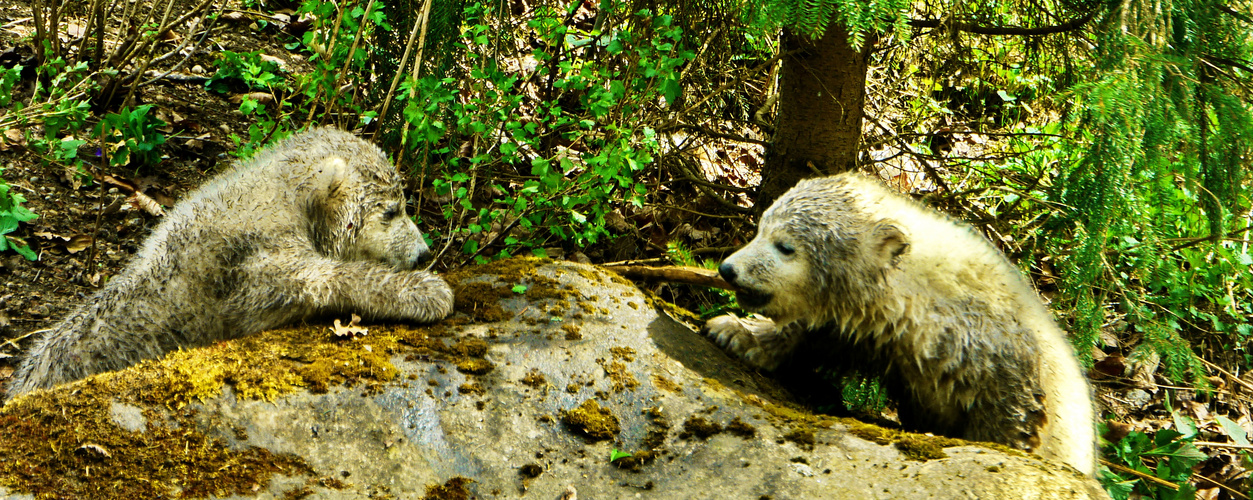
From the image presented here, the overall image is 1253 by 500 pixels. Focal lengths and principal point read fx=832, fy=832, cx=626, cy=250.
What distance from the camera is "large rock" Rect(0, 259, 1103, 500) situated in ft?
8.80

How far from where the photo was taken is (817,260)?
418 cm

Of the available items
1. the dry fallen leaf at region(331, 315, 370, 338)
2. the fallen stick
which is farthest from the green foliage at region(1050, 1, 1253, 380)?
the dry fallen leaf at region(331, 315, 370, 338)

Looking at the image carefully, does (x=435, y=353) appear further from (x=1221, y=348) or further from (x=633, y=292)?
(x=1221, y=348)

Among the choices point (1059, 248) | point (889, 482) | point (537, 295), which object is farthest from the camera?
point (1059, 248)

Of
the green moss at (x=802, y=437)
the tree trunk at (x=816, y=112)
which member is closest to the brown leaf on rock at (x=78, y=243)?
the tree trunk at (x=816, y=112)

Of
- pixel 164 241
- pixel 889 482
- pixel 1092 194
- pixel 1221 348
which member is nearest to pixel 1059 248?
pixel 1092 194

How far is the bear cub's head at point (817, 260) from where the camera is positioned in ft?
13.4

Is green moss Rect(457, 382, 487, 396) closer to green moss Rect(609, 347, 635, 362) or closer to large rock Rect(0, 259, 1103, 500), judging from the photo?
large rock Rect(0, 259, 1103, 500)

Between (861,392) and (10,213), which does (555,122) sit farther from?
(10,213)

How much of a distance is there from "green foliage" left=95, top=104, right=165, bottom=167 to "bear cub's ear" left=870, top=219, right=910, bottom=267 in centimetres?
426

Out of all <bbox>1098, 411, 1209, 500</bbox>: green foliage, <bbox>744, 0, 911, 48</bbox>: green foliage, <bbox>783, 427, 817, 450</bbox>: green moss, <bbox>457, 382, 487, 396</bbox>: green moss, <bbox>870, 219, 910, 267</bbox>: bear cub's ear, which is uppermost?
<bbox>744, 0, 911, 48</bbox>: green foliage

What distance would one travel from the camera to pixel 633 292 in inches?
173

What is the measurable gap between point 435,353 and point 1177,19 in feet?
11.7

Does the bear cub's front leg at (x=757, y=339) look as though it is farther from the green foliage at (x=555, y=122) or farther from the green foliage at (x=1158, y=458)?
the green foliage at (x=1158, y=458)
